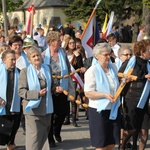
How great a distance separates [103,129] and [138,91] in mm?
1295

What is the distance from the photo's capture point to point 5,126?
23.7 feet

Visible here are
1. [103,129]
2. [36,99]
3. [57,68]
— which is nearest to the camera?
[103,129]

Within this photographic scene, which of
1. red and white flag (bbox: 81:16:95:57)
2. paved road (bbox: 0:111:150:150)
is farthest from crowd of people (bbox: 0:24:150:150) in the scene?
red and white flag (bbox: 81:16:95:57)

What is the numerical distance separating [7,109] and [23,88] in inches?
40.0

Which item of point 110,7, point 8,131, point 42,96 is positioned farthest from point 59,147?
point 110,7

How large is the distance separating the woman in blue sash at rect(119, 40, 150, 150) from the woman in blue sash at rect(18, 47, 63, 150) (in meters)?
1.23

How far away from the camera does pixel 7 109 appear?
723 centimetres

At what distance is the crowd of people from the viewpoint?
236 inches

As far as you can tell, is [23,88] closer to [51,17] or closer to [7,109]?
[7,109]

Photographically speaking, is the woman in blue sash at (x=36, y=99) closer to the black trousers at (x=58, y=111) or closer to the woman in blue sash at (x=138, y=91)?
the woman in blue sash at (x=138, y=91)

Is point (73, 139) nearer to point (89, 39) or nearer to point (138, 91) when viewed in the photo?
point (138, 91)

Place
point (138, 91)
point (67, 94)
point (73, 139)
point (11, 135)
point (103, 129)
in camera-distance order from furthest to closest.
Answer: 1. point (73, 139)
2. point (11, 135)
3. point (138, 91)
4. point (67, 94)
5. point (103, 129)

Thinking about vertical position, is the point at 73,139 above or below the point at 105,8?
below

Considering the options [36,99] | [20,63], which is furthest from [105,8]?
[36,99]
